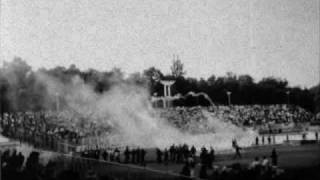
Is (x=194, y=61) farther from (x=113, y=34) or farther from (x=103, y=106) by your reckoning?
(x=103, y=106)

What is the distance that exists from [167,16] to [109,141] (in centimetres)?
287

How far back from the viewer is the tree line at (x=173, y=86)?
8664 mm

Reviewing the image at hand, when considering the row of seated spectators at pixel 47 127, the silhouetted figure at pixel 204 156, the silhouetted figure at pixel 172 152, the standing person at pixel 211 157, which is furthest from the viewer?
the row of seated spectators at pixel 47 127

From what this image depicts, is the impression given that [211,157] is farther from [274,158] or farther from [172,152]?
[274,158]

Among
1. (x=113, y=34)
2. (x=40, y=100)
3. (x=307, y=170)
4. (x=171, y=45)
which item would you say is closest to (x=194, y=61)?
(x=171, y=45)

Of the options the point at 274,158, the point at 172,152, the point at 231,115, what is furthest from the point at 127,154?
the point at 274,158

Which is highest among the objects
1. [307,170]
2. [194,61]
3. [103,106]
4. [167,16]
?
[167,16]

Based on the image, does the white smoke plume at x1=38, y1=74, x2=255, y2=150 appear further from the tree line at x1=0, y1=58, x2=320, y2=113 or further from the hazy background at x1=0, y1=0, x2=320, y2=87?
the hazy background at x1=0, y1=0, x2=320, y2=87

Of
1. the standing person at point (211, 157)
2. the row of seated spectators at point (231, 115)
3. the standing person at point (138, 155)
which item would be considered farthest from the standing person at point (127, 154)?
the standing person at point (211, 157)

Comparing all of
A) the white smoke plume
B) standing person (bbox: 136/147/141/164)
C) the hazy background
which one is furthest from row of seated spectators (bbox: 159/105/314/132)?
standing person (bbox: 136/147/141/164)

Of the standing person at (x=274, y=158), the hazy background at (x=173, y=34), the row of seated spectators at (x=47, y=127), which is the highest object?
→ the hazy background at (x=173, y=34)

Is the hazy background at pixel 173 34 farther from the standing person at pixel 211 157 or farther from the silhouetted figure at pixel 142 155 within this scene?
the silhouetted figure at pixel 142 155

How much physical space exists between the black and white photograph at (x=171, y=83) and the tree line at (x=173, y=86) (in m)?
0.03

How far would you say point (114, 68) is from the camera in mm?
9430
